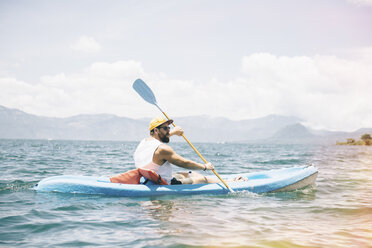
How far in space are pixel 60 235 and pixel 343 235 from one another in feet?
11.7

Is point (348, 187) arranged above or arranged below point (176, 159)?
below

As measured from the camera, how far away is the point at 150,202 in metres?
5.99

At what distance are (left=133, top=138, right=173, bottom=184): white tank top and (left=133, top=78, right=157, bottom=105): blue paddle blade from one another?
244 cm


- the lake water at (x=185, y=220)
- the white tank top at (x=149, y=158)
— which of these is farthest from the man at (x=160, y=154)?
the lake water at (x=185, y=220)

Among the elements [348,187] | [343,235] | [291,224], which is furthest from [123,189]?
[348,187]

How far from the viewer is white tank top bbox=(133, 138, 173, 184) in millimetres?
6126

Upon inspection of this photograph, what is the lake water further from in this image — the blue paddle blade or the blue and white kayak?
the blue paddle blade

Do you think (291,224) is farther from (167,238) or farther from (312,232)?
(167,238)

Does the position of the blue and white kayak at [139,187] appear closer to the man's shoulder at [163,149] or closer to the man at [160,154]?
the man at [160,154]

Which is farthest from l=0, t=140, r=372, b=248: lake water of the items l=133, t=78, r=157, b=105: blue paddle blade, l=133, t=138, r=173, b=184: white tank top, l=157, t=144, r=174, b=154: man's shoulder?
l=133, t=78, r=157, b=105: blue paddle blade

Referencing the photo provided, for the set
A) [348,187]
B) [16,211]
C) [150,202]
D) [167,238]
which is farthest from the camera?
[348,187]

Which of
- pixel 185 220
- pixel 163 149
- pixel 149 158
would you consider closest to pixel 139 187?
pixel 149 158

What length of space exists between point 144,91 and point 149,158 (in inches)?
115

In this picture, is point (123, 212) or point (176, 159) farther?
point (176, 159)
